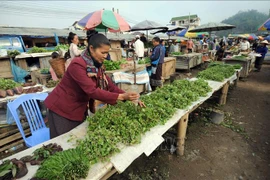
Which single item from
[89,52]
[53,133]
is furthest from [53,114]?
[89,52]

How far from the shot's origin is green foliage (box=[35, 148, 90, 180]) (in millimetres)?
1286

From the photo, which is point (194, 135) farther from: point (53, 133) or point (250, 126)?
point (53, 133)

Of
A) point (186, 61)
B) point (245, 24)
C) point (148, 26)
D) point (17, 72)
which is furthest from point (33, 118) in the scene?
point (245, 24)

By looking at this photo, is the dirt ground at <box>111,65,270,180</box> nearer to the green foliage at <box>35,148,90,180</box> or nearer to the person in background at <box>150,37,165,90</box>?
the green foliage at <box>35,148,90,180</box>

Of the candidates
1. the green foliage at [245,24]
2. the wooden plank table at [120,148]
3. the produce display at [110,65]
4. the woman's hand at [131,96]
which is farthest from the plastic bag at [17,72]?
the green foliage at [245,24]

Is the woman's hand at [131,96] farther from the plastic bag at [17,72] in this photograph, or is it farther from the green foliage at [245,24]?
the green foliage at [245,24]

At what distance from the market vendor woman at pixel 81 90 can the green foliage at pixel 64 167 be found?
72cm

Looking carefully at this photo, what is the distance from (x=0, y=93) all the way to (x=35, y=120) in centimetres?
133

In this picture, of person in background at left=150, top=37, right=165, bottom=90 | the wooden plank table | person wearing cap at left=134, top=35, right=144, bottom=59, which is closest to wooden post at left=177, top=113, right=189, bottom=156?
the wooden plank table

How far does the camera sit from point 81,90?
6.82 feet

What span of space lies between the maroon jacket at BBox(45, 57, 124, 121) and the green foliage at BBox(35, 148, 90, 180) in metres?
0.72

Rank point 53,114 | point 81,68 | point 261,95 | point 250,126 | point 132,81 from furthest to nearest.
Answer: point 261,95, point 132,81, point 250,126, point 53,114, point 81,68

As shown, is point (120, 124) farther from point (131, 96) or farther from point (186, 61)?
point (186, 61)

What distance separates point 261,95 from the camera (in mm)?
6766
